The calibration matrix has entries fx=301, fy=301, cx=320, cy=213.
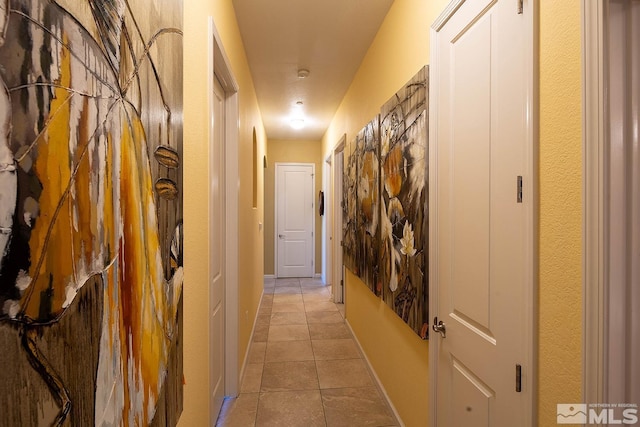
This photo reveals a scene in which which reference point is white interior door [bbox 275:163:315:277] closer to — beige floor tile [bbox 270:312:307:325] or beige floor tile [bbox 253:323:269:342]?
beige floor tile [bbox 270:312:307:325]

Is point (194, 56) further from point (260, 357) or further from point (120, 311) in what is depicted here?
point (260, 357)

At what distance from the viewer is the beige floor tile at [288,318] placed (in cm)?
386

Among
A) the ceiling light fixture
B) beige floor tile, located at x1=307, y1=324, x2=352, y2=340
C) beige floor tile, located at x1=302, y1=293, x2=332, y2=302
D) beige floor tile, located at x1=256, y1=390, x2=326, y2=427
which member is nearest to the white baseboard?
beige floor tile, located at x1=307, y1=324, x2=352, y2=340

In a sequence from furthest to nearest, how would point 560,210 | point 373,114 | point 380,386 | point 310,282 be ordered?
point 310,282 < point 373,114 < point 380,386 < point 560,210

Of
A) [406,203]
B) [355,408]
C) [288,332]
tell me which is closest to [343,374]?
[355,408]

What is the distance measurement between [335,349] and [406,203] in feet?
6.76

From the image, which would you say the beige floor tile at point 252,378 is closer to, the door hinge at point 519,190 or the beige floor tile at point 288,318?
the beige floor tile at point 288,318

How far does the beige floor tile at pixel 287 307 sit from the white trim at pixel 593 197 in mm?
3862

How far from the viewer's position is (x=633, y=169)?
27.8 inches

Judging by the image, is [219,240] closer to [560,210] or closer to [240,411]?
[240,411]

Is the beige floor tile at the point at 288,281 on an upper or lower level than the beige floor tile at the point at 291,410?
upper

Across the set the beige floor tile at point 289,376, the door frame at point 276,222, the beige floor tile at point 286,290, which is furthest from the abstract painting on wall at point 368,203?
the door frame at point 276,222

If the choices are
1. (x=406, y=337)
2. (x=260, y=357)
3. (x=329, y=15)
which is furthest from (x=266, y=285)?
(x=329, y=15)

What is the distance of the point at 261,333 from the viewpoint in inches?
138
